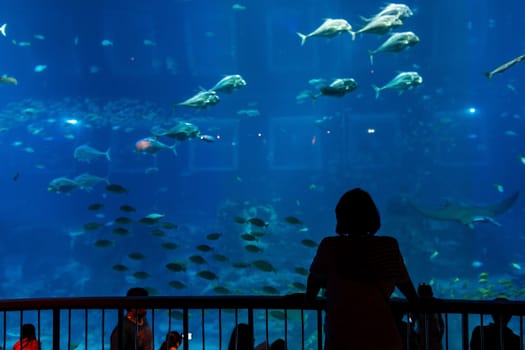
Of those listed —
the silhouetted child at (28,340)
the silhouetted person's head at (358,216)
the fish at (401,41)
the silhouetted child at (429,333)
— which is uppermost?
the fish at (401,41)

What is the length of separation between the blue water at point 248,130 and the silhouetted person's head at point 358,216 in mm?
16109

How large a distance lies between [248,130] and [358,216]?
90.2 feet

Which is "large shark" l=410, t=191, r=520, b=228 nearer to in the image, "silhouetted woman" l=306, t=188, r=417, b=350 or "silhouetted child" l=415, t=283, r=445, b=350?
"silhouetted child" l=415, t=283, r=445, b=350

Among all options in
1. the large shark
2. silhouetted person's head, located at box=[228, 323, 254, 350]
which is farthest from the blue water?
silhouetted person's head, located at box=[228, 323, 254, 350]

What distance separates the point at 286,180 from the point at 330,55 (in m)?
8.31

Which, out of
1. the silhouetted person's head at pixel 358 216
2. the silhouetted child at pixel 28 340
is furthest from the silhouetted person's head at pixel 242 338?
the silhouetted child at pixel 28 340

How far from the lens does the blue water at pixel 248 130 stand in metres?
20.4

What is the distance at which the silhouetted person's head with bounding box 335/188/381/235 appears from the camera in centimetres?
227

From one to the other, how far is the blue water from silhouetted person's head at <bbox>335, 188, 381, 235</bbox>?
1611cm

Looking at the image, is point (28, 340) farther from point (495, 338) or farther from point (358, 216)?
point (495, 338)

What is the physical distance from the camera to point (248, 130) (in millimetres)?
29562

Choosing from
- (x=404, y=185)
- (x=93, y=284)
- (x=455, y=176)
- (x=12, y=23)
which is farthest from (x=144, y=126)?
(x=455, y=176)

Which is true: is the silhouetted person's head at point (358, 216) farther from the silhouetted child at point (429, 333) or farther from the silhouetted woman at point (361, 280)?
the silhouetted child at point (429, 333)

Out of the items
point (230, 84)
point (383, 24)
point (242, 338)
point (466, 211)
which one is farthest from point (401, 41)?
point (466, 211)
